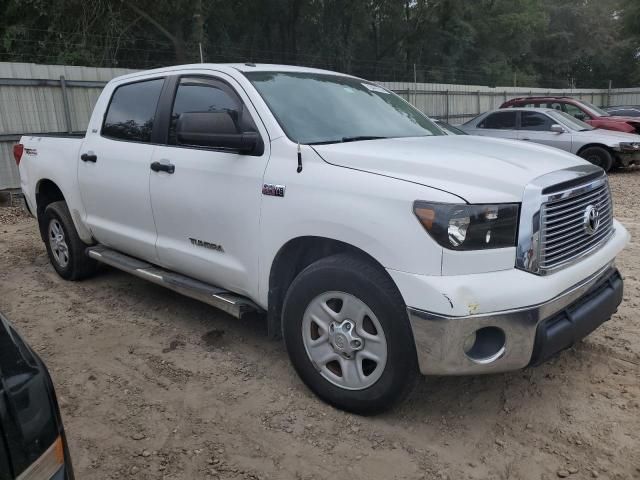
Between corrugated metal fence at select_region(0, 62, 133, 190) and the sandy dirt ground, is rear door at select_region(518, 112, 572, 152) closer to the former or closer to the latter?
the sandy dirt ground

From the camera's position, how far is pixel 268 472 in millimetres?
2773

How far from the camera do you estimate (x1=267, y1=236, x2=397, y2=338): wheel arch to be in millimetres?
3273

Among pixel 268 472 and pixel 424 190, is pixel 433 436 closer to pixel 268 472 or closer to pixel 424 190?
pixel 268 472

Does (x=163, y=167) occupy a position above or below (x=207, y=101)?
below

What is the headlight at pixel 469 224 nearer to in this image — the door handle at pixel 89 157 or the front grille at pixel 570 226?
the front grille at pixel 570 226

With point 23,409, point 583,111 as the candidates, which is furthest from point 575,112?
point 23,409

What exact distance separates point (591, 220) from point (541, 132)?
10045 millimetres

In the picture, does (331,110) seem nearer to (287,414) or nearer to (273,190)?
(273,190)

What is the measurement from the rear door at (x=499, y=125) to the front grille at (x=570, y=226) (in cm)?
973

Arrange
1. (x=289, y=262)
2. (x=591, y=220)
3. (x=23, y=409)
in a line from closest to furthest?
(x=23, y=409)
(x=591, y=220)
(x=289, y=262)

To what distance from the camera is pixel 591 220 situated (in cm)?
320

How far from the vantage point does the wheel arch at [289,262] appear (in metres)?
3.27

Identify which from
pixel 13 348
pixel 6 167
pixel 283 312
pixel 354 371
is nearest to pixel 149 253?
pixel 283 312

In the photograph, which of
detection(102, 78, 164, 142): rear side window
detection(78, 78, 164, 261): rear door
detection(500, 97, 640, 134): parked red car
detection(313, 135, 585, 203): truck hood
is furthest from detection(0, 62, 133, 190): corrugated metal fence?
detection(500, 97, 640, 134): parked red car
